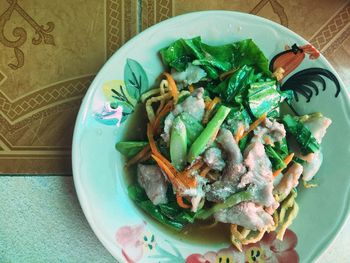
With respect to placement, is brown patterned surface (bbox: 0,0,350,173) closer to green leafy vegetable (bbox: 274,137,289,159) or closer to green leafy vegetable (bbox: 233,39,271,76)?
green leafy vegetable (bbox: 233,39,271,76)

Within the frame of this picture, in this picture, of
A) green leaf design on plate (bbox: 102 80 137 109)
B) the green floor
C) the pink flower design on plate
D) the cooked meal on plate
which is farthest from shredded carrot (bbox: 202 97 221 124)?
the green floor

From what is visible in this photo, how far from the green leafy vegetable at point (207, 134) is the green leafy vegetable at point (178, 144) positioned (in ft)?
0.07

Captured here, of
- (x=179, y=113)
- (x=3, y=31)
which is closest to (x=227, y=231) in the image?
(x=179, y=113)

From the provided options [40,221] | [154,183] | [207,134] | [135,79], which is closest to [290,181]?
[207,134]

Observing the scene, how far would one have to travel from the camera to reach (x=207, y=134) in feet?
4.04

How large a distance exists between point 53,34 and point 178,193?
0.64 m

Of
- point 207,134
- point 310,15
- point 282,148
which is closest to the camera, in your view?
point 207,134

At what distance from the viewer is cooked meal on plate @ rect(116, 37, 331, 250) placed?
124cm

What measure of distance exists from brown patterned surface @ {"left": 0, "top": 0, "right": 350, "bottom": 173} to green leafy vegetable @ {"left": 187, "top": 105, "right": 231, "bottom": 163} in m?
0.41

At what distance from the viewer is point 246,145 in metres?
1.31

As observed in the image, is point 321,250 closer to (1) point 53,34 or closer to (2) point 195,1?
(2) point 195,1

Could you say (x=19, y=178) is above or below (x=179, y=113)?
below

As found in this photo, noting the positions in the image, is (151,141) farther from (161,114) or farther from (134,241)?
(134,241)

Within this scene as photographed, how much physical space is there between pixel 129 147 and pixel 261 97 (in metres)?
0.40
